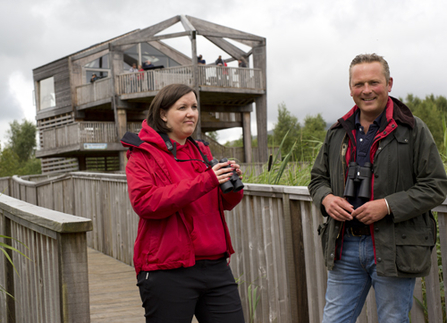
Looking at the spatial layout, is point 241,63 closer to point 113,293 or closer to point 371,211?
point 113,293

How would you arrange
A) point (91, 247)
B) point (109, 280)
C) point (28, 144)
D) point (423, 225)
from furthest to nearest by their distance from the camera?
point (28, 144), point (91, 247), point (109, 280), point (423, 225)

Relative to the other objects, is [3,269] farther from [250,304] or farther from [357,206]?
[357,206]

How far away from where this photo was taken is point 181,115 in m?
2.71

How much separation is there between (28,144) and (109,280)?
244 ft

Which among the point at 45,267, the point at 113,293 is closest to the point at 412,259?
the point at 45,267

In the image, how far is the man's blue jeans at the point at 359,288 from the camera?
2506 millimetres

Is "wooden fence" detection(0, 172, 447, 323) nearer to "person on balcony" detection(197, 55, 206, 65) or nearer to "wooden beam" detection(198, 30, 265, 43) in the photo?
"wooden beam" detection(198, 30, 265, 43)

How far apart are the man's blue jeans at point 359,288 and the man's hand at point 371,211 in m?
0.16

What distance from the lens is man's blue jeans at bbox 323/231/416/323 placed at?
251 centimetres

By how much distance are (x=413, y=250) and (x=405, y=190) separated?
291 mm

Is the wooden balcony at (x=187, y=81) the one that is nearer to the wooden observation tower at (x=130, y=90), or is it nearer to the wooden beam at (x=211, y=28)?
the wooden observation tower at (x=130, y=90)

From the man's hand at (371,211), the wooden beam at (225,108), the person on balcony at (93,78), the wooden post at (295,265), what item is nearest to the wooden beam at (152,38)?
the person on balcony at (93,78)

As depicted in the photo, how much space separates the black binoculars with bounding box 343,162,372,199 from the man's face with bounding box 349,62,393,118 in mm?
310

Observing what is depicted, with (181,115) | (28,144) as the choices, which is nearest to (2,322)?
(181,115)
